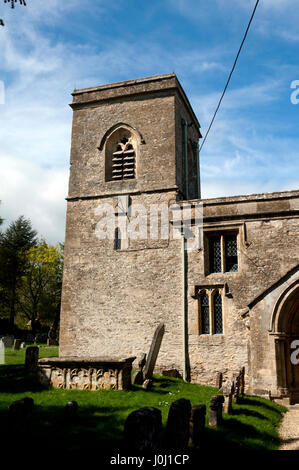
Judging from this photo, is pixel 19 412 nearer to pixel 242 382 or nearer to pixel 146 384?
pixel 146 384

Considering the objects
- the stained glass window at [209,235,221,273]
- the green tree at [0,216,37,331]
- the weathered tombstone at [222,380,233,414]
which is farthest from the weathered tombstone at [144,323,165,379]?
the green tree at [0,216,37,331]

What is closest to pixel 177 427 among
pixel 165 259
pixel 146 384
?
pixel 146 384

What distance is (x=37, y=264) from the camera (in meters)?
39.6

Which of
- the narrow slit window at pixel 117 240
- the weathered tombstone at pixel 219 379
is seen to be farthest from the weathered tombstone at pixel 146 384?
the narrow slit window at pixel 117 240

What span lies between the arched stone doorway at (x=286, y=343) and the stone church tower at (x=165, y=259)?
0.04m

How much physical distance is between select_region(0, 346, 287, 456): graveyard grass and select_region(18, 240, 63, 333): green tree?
26782 mm

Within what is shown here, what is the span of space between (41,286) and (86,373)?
99.2 ft

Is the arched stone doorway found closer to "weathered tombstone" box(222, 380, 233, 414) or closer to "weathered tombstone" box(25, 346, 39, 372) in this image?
"weathered tombstone" box(222, 380, 233, 414)

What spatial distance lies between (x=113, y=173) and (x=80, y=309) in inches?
223

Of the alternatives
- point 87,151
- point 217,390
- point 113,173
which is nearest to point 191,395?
point 217,390

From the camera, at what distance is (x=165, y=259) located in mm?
14883

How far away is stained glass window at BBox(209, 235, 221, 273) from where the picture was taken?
47.9 ft

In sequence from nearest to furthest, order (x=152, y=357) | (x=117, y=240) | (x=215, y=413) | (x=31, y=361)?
(x=215, y=413)
(x=152, y=357)
(x=31, y=361)
(x=117, y=240)
